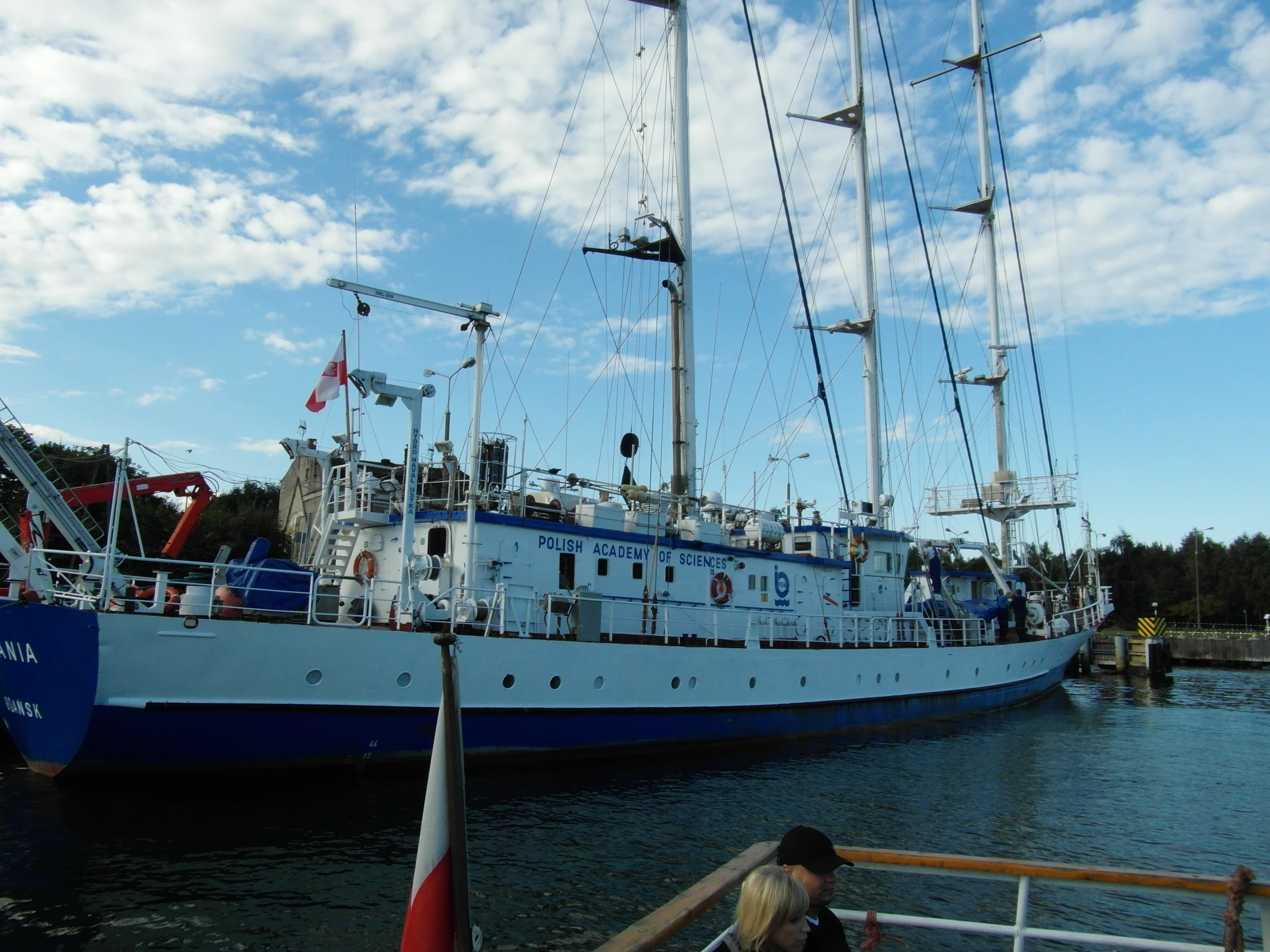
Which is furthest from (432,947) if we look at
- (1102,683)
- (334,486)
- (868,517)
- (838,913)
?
(1102,683)

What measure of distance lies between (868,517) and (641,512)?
9294 millimetres

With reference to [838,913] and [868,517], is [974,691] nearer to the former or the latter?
[868,517]

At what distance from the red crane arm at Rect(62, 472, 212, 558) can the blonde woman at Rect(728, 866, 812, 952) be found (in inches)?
712

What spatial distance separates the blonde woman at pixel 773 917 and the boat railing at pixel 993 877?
0.23 m

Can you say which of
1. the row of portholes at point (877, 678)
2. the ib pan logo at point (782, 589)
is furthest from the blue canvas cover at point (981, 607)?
the ib pan logo at point (782, 589)

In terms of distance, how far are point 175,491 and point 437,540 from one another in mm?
6752

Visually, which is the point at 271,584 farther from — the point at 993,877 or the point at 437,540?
the point at 993,877

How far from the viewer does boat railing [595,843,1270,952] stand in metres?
3.67

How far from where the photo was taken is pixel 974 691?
85.4ft

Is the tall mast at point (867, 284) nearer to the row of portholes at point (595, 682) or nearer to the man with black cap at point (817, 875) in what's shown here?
the row of portholes at point (595, 682)

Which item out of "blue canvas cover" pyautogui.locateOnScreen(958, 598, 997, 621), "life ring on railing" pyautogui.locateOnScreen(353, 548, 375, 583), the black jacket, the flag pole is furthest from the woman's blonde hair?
"blue canvas cover" pyautogui.locateOnScreen(958, 598, 997, 621)

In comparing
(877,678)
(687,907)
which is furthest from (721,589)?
(687,907)

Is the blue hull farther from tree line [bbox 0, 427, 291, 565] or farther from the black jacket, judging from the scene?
tree line [bbox 0, 427, 291, 565]

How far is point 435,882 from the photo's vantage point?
4.03m
